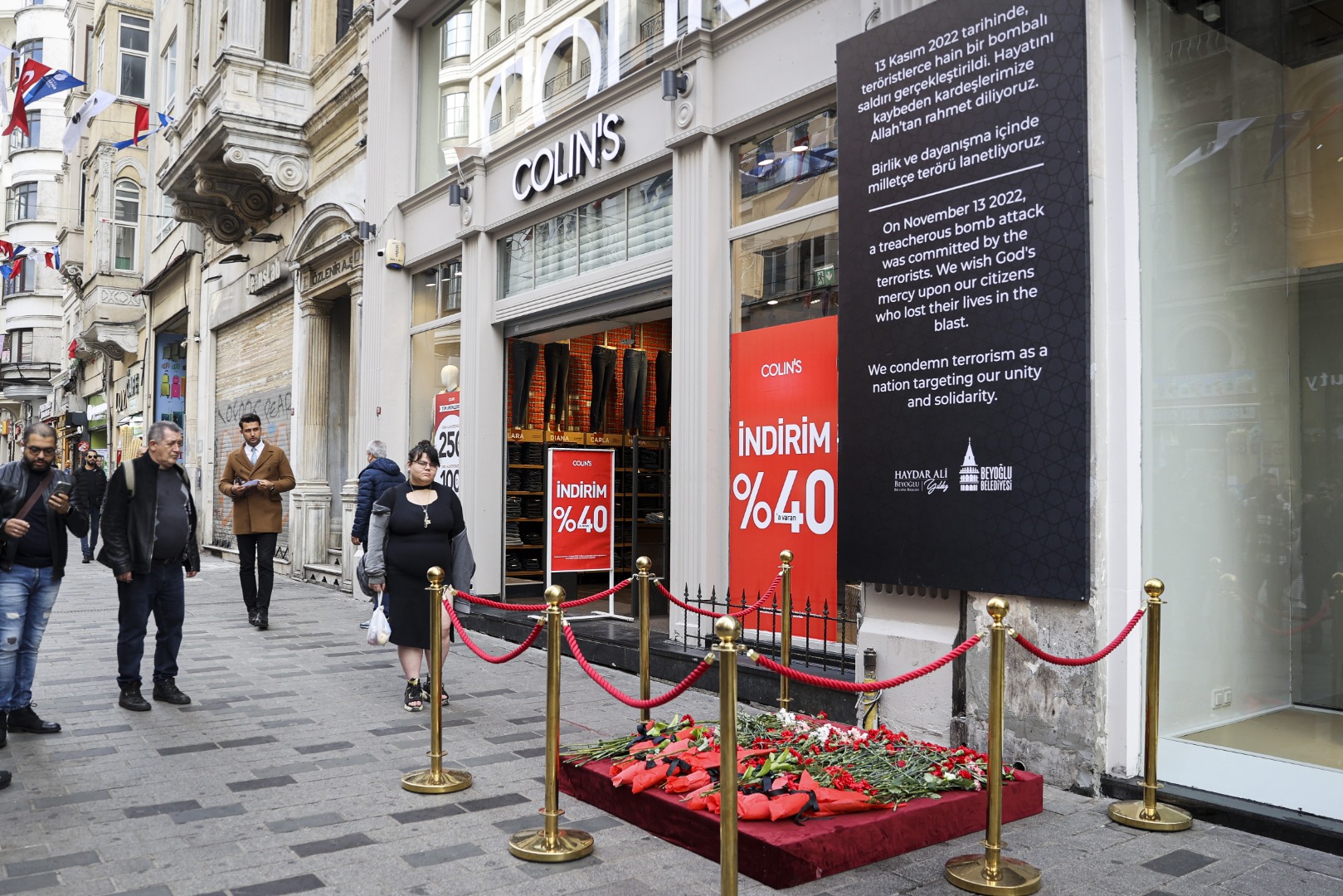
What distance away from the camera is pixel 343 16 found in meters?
16.2

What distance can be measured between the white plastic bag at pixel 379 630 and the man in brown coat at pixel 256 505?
14.6 ft

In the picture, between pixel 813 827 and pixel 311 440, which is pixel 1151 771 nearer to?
pixel 813 827

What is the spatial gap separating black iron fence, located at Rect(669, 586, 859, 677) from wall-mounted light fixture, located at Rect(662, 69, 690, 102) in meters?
3.98

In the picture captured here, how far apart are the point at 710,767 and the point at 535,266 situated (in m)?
7.37

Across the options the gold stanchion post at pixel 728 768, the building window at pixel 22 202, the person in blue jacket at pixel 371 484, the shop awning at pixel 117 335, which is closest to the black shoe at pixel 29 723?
the person in blue jacket at pixel 371 484

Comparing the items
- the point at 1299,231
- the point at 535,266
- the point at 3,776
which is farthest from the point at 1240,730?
the point at 535,266

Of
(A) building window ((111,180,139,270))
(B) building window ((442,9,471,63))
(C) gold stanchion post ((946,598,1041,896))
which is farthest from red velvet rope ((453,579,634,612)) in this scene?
(A) building window ((111,180,139,270))

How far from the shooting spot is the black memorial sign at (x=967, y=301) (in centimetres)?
525

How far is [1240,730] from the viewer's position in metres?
6.00

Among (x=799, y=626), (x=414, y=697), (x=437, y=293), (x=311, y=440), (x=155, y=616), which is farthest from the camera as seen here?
(x=311, y=440)

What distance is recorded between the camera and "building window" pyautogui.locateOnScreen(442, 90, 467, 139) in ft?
41.2

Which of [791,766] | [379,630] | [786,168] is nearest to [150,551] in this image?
[379,630]

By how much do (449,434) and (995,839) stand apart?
9528 mm

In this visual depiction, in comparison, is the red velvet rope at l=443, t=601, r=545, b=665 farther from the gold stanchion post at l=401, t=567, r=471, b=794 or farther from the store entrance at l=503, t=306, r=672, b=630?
the store entrance at l=503, t=306, r=672, b=630
